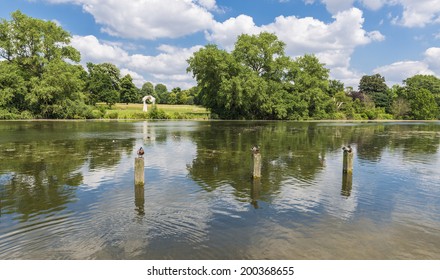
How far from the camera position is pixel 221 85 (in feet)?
261

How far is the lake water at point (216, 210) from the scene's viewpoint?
7.92 m

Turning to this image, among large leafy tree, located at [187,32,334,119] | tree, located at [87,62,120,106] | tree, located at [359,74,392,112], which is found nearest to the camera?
large leafy tree, located at [187,32,334,119]

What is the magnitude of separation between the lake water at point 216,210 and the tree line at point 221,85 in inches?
2140

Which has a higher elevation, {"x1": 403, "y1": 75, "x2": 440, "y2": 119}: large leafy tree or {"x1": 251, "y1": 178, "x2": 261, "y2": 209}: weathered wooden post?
{"x1": 403, "y1": 75, "x2": 440, "y2": 119}: large leafy tree

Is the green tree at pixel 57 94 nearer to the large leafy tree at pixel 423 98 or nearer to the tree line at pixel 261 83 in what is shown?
the tree line at pixel 261 83

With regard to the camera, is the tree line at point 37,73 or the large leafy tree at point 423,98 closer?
the tree line at point 37,73

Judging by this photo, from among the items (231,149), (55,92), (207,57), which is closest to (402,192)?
(231,149)

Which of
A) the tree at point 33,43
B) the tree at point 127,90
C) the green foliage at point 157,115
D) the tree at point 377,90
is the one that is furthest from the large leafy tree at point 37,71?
the tree at point 377,90

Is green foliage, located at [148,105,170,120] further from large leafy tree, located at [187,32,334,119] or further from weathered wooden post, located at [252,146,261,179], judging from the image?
weathered wooden post, located at [252,146,261,179]

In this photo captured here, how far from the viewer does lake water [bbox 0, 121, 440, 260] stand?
26.0 feet

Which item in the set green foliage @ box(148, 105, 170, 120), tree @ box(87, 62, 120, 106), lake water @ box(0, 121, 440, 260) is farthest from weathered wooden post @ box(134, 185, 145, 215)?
tree @ box(87, 62, 120, 106)

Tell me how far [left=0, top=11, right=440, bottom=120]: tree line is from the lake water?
54362 millimetres

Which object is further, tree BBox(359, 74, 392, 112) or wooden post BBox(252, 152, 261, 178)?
tree BBox(359, 74, 392, 112)

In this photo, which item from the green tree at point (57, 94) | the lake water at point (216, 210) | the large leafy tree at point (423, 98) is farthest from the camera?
the large leafy tree at point (423, 98)
